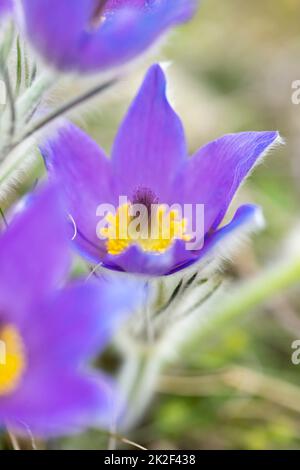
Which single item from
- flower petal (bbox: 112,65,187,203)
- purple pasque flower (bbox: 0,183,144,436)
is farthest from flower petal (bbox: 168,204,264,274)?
purple pasque flower (bbox: 0,183,144,436)

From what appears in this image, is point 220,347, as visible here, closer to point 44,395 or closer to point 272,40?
point 44,395

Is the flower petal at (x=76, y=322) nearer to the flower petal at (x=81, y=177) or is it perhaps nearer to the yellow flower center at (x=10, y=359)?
the yellow flower center at (x=10, y=359)

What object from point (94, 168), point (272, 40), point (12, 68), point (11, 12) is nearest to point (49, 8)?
point (11, 12)

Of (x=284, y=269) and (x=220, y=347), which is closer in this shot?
(x=284, y=269)

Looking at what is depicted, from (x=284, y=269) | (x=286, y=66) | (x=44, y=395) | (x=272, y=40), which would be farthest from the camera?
(x=272, y=40)

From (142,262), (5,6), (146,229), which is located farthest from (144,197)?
(5,6)
